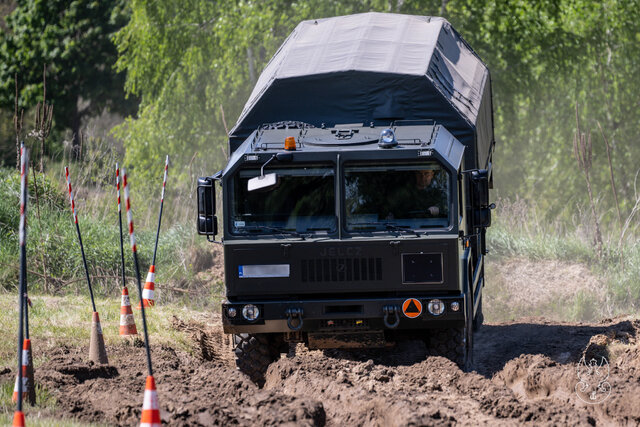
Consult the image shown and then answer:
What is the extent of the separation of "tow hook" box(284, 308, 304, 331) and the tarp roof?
234 centimetres

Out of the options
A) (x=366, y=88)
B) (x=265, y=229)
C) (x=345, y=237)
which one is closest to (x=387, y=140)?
(x=345, y=237)

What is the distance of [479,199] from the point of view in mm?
11086

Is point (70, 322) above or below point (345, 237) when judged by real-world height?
below

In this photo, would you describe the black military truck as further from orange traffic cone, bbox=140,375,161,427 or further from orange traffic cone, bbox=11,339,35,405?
orange traffic cone, bbox=140,375,161,427

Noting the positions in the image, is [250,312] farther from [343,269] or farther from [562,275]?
[562,275]

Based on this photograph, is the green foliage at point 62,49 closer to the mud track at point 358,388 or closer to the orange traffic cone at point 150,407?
the mud track at point 358,388

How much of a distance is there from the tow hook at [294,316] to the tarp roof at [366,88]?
2.34 metres

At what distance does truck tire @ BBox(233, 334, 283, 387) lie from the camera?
1120cm

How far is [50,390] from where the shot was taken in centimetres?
998

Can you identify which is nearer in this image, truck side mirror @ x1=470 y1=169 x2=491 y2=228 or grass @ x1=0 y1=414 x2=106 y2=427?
grass @ x1=0 y1=414 x2=106 y2=427

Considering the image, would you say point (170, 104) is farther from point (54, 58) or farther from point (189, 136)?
point (54, 58)

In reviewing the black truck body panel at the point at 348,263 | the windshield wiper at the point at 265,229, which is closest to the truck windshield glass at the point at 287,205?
the windshield wiper at the point at 265,229

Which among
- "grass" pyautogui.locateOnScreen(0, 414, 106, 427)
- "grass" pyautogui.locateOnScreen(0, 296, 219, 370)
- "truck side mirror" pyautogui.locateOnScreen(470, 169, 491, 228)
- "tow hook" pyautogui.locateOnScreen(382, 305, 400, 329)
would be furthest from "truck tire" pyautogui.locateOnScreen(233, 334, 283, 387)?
"grass" pyautogui.locateOnScreen(0, 414, 106, 427)

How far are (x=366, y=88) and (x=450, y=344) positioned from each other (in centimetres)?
301
